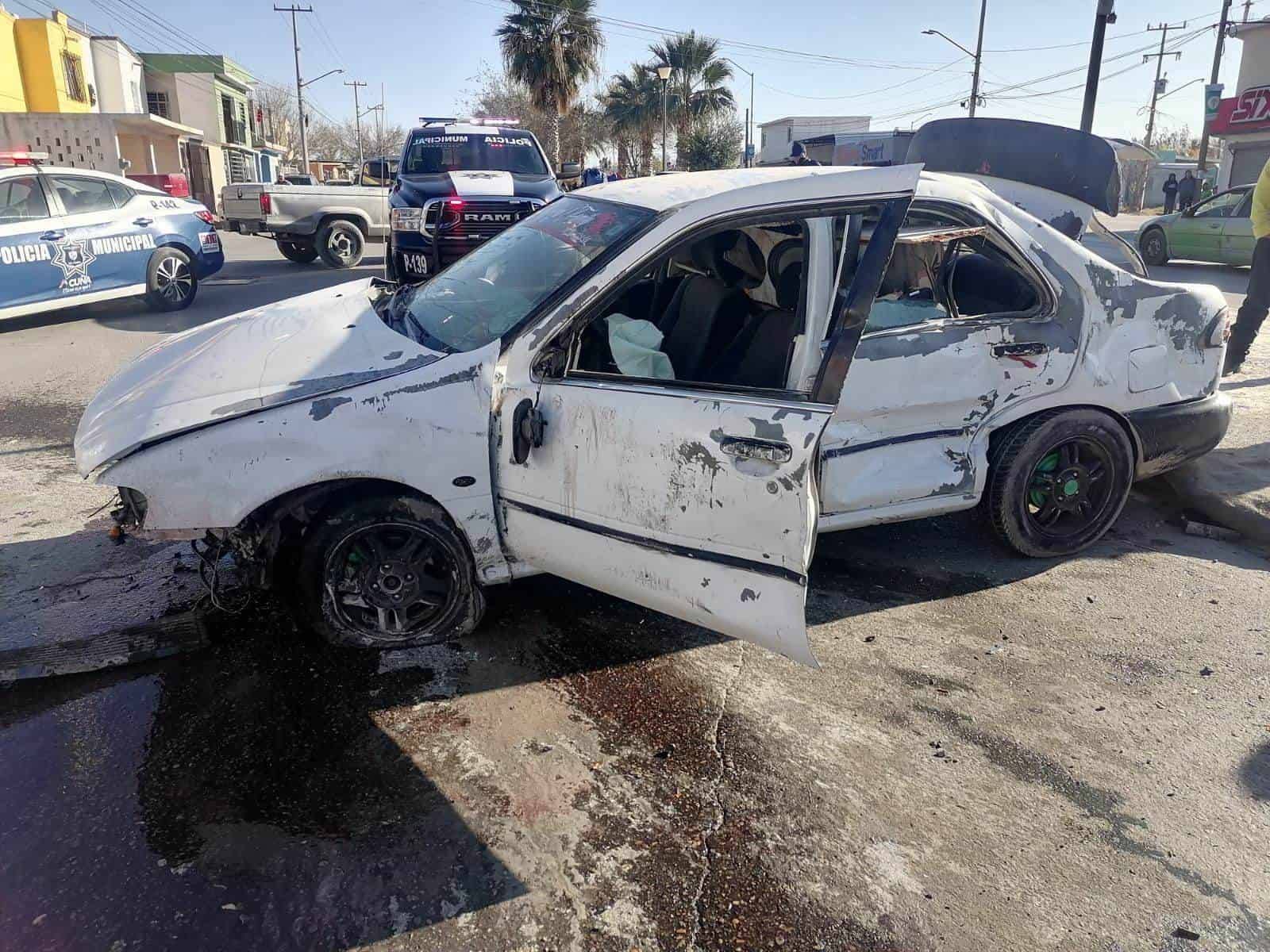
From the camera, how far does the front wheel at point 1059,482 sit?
3963mm

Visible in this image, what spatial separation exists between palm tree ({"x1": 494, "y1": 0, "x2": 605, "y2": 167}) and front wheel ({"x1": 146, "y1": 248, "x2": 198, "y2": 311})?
25069mm

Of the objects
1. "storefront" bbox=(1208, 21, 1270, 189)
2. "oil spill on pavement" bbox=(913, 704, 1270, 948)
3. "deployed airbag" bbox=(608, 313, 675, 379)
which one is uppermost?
"storefront" bbox=(1208, 21, 1270, 189)

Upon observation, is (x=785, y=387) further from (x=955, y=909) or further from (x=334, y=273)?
(x=334, y=273)

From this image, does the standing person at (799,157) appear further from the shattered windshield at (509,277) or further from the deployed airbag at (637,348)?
the deployed airbag at (637,348)

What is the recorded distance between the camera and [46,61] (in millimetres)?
33906

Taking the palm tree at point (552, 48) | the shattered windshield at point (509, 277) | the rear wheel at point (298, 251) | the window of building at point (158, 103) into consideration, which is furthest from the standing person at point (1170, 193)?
the window of building at point (158, 103)

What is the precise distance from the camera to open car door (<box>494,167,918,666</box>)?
8.70 feet

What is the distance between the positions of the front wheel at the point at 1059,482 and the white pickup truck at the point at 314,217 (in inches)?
559

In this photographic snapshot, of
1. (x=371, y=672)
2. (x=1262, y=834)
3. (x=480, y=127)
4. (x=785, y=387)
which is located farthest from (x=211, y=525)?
(x=480, y=127)

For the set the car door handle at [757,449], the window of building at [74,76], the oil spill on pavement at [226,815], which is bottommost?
the oil spill on pavement at [226,815]

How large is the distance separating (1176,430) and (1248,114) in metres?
30.7

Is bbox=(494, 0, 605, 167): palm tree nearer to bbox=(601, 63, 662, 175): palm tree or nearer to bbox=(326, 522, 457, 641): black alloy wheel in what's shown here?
bbox=(601, 63, 662, 175): palm tree

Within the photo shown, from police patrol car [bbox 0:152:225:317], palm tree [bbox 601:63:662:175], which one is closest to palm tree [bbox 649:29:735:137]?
palm tree [bbox 601:63:662:175]

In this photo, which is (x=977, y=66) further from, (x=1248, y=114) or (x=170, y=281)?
(x=170, y=281)
